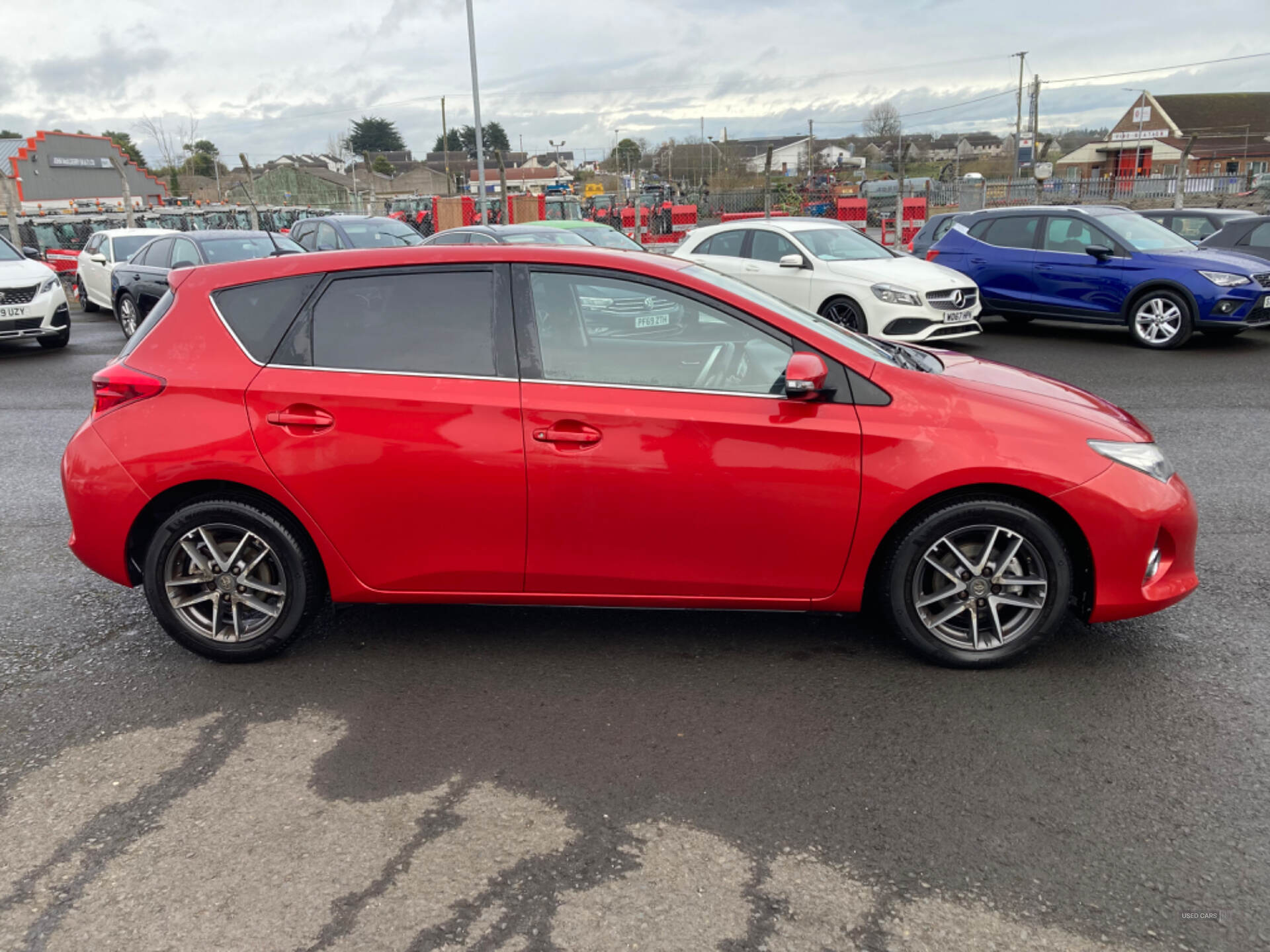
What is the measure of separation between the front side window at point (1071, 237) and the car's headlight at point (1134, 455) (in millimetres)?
9241

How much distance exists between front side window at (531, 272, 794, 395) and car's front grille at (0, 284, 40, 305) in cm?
1164

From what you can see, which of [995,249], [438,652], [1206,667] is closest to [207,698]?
[438,652]

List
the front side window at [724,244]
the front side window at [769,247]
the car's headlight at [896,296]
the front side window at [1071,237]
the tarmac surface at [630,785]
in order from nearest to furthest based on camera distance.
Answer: the tarmac surface at [630,785] → the car's headlight at [896,296] → the front side window at [1071,237] → the front side window at [769,247] → the front side window at [724,244]

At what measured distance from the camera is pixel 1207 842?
2.79 meters

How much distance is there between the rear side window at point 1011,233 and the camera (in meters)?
12.7

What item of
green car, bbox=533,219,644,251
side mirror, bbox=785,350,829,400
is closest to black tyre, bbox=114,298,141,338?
green car, bbox=533,219,644,251

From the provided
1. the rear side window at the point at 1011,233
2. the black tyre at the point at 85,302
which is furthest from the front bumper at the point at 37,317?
the rear side window at the point at 1011,233

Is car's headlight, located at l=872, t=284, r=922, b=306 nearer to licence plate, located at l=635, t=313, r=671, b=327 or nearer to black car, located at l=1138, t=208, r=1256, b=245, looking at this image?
black car, located at l=1138, t=208, r=1256, b=245

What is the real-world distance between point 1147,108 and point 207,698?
8328cm

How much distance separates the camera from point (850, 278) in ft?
37.0

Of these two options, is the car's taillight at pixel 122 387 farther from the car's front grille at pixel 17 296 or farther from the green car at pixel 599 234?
the green car at pixel 599 234

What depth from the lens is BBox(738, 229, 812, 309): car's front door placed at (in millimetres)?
11719

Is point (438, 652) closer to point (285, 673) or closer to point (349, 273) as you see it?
point (285, 673)

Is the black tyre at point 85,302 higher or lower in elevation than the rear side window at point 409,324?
lower
